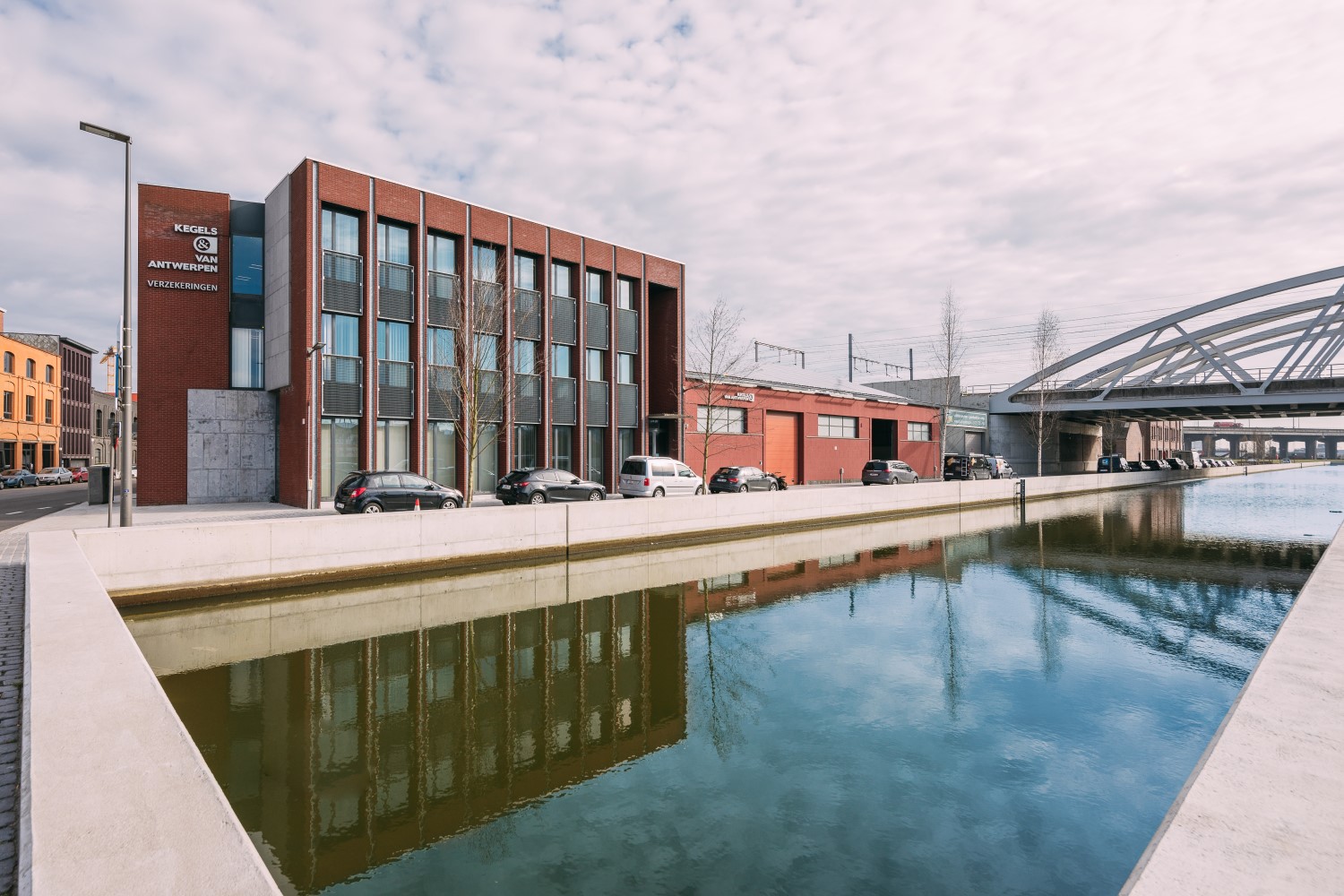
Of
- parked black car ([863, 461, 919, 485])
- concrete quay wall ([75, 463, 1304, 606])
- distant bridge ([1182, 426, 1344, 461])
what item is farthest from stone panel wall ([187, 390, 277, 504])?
distant bridge ([1182, 426, 1344, 461])

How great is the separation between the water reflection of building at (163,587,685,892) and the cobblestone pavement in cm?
167

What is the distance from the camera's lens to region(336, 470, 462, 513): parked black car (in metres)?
20.9

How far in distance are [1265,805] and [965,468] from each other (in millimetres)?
44614

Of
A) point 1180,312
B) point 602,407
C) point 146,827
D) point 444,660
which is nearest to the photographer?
point 146,827

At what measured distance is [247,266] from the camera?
29.0m

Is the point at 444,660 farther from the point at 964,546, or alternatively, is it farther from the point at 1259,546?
the point at 1259,546

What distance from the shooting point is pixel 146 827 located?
3557 mm

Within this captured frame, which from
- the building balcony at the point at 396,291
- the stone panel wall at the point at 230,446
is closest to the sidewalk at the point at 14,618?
the stone panel wall at the point at 230,446

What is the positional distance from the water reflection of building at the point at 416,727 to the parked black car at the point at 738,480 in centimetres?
1956

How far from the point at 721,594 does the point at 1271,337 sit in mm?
82076

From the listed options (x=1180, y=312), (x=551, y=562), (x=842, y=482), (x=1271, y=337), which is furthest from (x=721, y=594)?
(x=1271, y=337)

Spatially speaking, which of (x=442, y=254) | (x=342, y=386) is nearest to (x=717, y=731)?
(x=342, y=386)

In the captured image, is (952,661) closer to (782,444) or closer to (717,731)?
(717,731)

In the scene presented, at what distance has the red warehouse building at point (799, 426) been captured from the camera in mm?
38031
